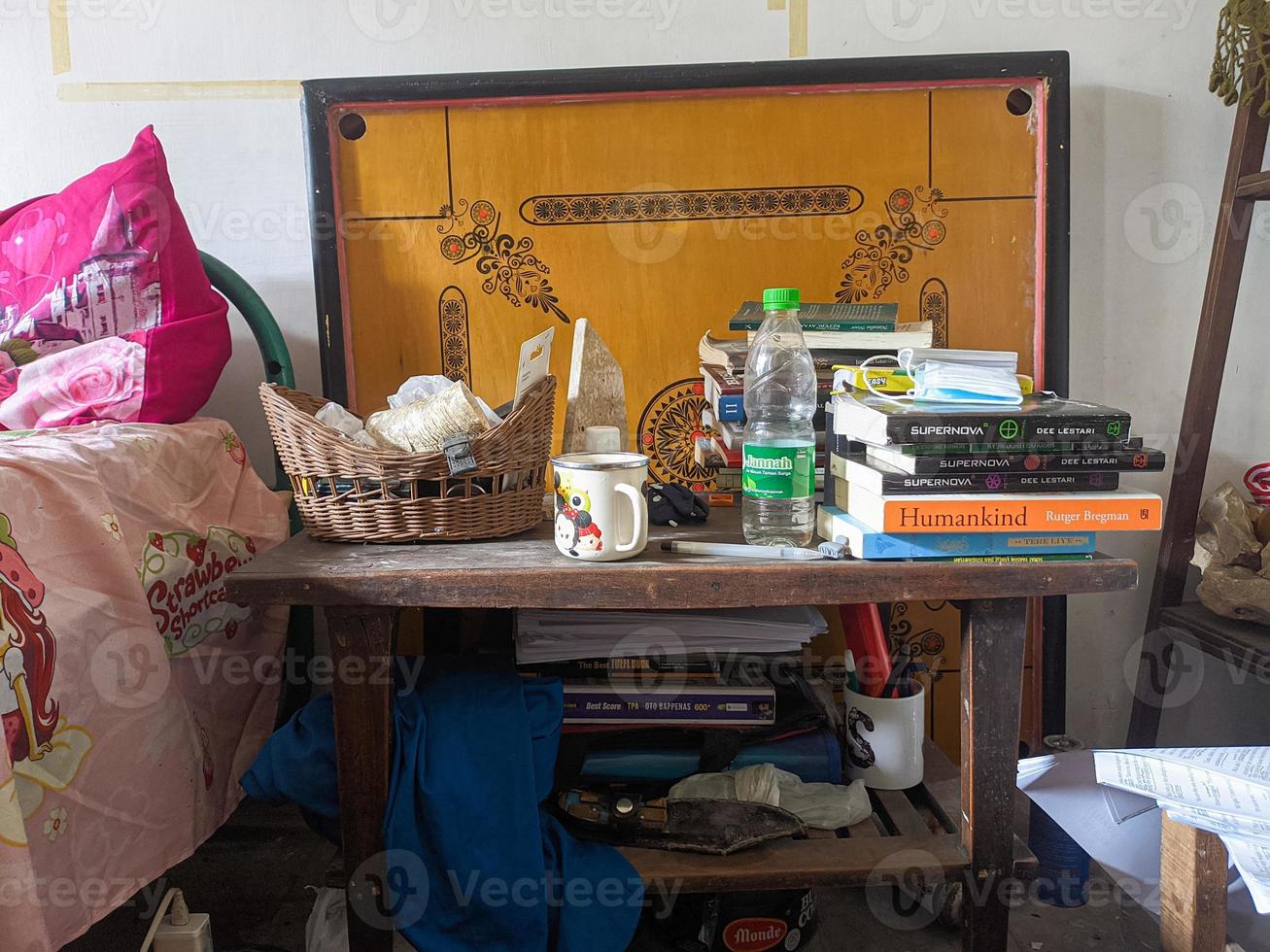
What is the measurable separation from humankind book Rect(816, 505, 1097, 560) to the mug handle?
0.77ft

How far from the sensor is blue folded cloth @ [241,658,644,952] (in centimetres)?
Result: 100

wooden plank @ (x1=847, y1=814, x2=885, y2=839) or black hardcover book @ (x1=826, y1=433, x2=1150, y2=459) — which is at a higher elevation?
black hardcover book @ (x1=826, y1=433, x2=1150, y2=459)

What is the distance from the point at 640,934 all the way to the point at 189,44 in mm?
1558

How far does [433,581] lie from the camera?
94 centimetres

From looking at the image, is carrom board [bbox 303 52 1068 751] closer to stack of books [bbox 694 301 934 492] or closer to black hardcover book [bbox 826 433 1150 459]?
stack of books [bbox 694 301 934 492]

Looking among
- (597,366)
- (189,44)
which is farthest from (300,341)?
(597,366)

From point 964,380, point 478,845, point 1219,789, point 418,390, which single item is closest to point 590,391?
point 418,390

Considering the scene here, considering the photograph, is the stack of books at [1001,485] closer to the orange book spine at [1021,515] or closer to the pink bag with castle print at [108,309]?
the orange book spine at [1021,515]

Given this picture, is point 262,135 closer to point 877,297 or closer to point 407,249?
point 407,249

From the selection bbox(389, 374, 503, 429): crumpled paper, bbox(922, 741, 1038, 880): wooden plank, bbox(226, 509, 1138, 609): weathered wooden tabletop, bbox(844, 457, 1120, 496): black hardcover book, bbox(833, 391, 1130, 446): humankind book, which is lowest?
bbox(922, 741, 1038, 880): wooden plank

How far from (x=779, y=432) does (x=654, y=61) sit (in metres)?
0.75

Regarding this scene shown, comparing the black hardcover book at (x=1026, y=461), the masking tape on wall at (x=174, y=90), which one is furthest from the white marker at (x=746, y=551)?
Result: the masking tape on wall at (x=174, y=90)

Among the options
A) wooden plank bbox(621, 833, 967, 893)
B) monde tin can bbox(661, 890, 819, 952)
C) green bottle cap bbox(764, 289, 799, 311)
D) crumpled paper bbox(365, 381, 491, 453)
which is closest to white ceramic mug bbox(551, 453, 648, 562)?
crumpled paper bbox(365, 381, 491, 453)

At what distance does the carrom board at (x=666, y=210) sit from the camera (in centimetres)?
144
